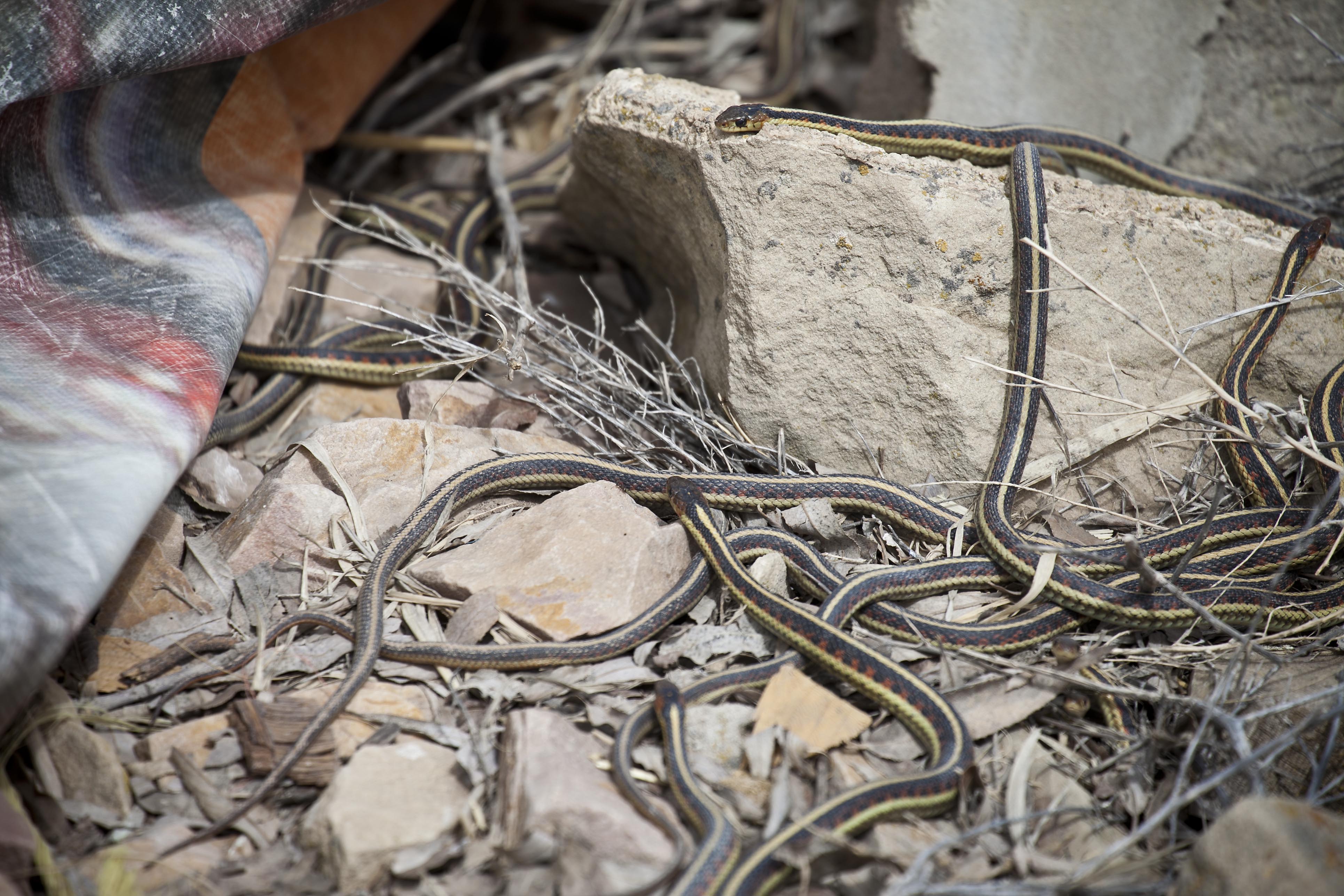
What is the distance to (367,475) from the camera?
370 centimetres

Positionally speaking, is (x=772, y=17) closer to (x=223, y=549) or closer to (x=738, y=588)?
(x=738, y=588)

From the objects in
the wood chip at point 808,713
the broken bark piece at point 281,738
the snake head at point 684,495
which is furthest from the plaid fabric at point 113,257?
the wood chip at point 808,713

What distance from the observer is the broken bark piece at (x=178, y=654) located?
2924 mm

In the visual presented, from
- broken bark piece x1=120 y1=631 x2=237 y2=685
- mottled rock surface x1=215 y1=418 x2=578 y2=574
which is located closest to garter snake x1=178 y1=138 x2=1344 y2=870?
mottled rock surface x1=215 y1=418 x2=578 y2=574

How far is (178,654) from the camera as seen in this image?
2.98 m

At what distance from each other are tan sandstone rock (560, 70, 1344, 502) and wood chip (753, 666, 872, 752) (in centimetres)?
125

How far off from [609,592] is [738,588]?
1.70 ft

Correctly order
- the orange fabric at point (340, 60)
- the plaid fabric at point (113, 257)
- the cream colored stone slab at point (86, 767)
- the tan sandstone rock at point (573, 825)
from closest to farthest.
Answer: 1. the tan sandstone rock at point (573, 825)
2. the plaid fabric at point (113, 257)
3. the cream colored stone slab at point (86, 767)
4. the orange fabric at point (340, 60)

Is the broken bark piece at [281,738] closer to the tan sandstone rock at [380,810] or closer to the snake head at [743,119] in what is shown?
the tan sandstone rock at [380,810]

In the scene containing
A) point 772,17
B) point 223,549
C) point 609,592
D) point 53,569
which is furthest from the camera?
point 772,17

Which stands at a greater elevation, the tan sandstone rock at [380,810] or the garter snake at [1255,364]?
the garter snake at [1255,364]

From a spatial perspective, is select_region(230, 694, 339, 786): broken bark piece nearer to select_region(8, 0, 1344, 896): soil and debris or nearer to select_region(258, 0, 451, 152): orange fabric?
select_region(8, 0, 1344, 896): soil and debris

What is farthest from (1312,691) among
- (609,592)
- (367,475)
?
(367,475)

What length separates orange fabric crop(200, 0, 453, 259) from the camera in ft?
13.9
